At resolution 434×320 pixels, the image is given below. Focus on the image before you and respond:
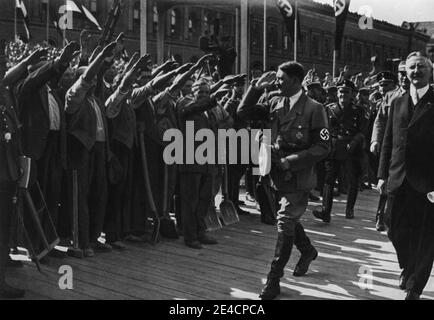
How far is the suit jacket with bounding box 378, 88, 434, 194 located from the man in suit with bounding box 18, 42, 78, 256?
117 inches

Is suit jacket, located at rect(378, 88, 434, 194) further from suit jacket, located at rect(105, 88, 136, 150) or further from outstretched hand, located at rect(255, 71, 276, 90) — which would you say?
suit jacket, located at rect(105, 88, 136, 150)

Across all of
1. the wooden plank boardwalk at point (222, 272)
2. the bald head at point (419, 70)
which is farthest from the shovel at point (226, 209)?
the bald head at point (419, 70)

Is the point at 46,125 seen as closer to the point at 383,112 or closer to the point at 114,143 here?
the point at 114,143

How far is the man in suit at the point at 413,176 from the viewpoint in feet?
16.6

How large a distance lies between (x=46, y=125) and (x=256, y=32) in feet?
137

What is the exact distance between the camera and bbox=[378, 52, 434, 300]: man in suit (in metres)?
5.06

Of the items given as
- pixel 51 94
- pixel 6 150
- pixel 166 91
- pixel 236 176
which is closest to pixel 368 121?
pixel 236 176

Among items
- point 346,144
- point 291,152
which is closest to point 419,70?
point 291,152

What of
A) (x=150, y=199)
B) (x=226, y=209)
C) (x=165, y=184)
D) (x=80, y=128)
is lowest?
(x=226, y=209)

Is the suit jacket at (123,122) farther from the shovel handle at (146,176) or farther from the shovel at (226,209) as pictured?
the shovel at (226,209)

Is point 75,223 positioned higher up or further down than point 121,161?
further down

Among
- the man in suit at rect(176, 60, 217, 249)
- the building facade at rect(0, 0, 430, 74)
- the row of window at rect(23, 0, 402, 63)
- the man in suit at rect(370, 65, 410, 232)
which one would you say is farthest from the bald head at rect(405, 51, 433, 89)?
the row of window at rect(23, 0, 402, 63)

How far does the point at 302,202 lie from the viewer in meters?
5.21

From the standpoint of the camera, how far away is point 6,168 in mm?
4863
